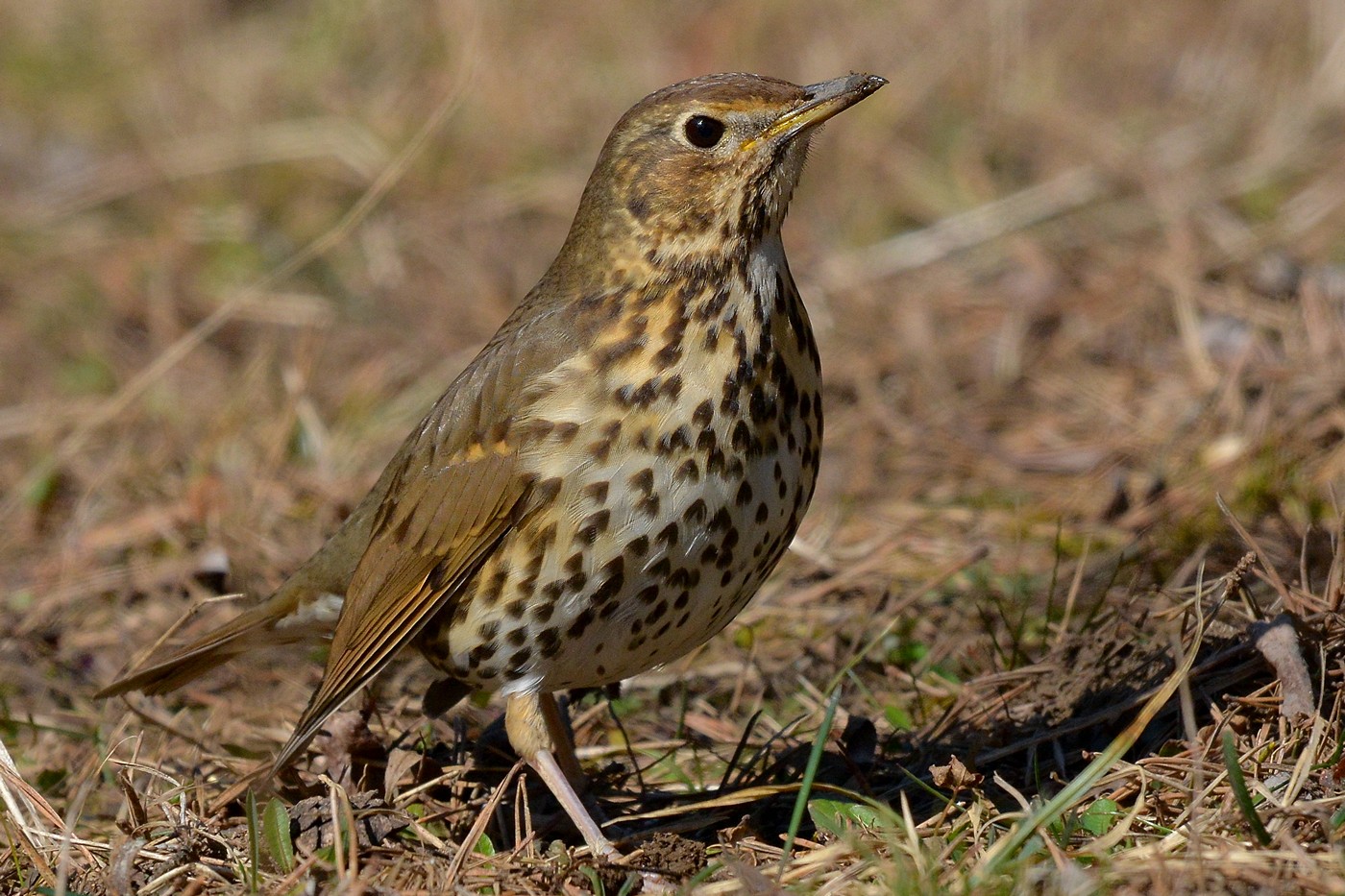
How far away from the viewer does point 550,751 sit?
3869 millimetres

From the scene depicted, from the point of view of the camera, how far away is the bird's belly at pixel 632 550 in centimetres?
350

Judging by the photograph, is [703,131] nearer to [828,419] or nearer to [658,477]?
[658,477]

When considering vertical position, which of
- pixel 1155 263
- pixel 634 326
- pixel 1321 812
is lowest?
pixel 1321 812

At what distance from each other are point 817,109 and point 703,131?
0.86 feet

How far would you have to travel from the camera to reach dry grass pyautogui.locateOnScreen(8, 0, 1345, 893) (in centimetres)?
363

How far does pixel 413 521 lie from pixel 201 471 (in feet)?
8.03

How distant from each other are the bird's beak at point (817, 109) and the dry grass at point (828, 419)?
1271mm

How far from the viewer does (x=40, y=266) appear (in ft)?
27.1

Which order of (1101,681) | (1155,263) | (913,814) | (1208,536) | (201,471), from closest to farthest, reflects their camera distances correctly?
1. (913,814)
2. (1101,681)
3. (1208,536)
4. (201,471)
5. (1155,263)

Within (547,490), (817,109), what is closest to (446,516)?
(547,490)

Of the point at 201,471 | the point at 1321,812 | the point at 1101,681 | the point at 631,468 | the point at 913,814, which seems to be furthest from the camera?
the point at 201,471

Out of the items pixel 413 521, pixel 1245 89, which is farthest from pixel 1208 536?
pixel 1245 89

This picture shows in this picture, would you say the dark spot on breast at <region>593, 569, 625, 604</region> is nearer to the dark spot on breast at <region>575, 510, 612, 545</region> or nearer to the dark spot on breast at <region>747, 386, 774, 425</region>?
the dark spot on breast at <region>575, 510, 612, 545</region>

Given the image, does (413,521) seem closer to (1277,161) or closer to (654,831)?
(654,831)
